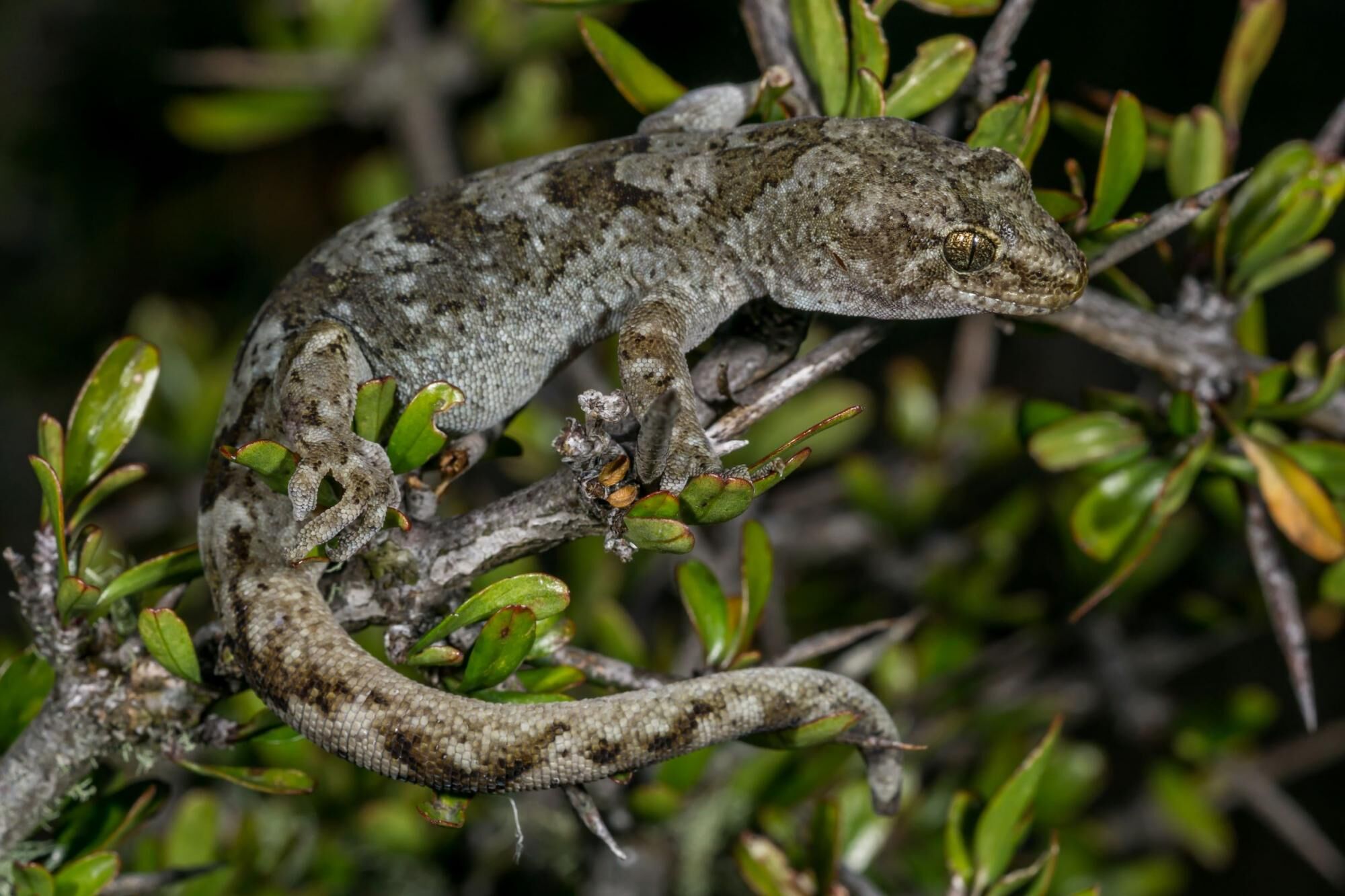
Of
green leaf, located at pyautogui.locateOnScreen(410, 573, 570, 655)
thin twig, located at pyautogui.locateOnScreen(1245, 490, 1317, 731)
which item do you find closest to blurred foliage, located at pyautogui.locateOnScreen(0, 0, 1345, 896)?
green leaf, located at pyautogui.locateOnScreen(410, 573, 570, 655)

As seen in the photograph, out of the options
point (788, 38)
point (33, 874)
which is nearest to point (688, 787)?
point (33, 874)

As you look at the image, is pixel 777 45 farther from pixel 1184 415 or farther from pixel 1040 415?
pixel 1184 415

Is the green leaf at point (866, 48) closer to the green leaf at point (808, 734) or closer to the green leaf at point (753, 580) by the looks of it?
the green leaf at point (753, 580)

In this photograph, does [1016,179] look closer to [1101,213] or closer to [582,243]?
[1101,213]

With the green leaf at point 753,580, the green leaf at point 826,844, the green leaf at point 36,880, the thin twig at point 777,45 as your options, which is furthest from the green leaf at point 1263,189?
the green leaf at point 36,880

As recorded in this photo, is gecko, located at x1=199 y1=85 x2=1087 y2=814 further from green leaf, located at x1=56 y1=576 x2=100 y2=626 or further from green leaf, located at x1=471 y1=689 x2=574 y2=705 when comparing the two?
green leaf, located at x1=56 y1=576 x2=100 y2=626

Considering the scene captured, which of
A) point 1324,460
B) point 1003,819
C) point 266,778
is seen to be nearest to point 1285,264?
point 1324,460
